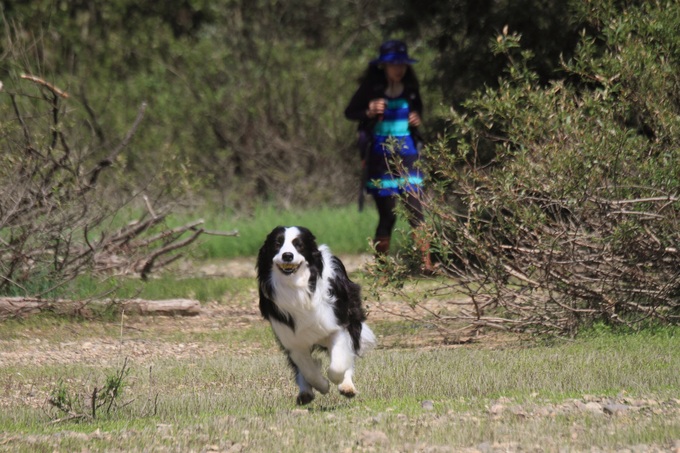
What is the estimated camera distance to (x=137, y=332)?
11.6m

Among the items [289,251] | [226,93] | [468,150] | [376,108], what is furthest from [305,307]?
[226,93]

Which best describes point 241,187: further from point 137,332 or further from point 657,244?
point 657,244

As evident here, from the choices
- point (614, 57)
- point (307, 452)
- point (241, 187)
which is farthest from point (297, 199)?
point (307, 452)

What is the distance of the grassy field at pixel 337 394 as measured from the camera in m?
6.36

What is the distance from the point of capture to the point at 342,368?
7766 mm

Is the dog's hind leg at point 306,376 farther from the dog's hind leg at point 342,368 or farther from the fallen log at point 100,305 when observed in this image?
the fallen log at point 100,305

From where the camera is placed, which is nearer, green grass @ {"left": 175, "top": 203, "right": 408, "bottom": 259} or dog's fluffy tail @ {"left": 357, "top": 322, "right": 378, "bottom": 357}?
dog's fluffy tail @ {"left": 357, "top": 322, "right": 378, "bottom": 357}

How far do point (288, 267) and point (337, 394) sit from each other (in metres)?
1.20

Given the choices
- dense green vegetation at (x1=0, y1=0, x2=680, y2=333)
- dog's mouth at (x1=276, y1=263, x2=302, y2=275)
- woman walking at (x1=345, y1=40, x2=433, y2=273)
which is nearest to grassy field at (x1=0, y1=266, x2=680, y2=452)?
dense green vegetation at (x1=0, y1=0, x2=680, y2=333)

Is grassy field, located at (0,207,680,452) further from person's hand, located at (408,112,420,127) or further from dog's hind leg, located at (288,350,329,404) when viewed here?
person's hand, located at (408,112,420,127)

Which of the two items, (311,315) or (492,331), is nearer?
(311,315)

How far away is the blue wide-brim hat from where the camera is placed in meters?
13.0

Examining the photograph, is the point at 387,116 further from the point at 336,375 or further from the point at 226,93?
the point at 226,93

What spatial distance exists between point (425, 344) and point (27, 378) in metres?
3.46
